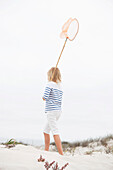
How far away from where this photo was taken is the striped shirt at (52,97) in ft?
13.3

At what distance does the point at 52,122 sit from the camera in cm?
397

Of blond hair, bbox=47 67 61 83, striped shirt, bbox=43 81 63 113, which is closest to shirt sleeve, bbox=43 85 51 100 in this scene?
striped shirt, bbox=43 81 63 113

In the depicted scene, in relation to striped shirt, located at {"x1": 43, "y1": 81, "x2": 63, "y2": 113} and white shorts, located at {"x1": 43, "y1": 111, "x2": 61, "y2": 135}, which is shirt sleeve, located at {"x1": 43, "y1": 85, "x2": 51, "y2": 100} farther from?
white shorts, located at {"x1": 43, "y1": 111, "x2": 61, "y2": 135}

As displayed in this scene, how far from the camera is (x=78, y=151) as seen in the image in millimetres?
5676

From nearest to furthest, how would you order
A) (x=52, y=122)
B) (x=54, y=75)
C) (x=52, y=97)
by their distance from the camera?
(x=52, y=122), (x=52, y=97), (x=54, y=75)

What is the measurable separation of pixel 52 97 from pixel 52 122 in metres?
0.47

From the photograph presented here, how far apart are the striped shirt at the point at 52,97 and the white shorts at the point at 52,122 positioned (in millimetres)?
77

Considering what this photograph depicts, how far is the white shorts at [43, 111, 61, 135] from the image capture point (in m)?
3.94

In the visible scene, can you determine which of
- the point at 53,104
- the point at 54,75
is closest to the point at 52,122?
the point at 53,104

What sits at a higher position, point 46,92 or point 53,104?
point 46,92

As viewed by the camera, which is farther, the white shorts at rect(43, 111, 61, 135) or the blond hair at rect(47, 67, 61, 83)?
the blond hair at rect(47, 67, 61, 83)

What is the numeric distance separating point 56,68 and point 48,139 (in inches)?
54.8

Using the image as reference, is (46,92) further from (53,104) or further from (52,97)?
(53,104)

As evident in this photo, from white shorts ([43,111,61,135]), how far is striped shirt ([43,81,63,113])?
0.08 metres
